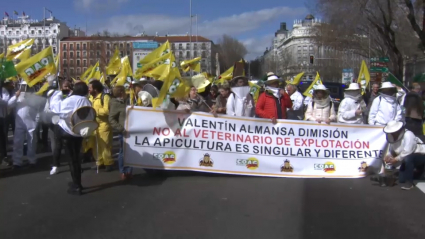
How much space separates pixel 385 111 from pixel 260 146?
2.32 m

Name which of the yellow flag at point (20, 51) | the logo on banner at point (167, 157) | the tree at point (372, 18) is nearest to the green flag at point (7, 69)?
the yellow flag at point (20, 51)

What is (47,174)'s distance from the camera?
9070mm

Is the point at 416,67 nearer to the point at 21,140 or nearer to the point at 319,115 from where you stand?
the point at 319,115

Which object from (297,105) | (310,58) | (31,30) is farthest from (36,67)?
(31,30)

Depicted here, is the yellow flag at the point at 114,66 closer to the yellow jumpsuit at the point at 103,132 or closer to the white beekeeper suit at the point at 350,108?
the yellow jumpsuit at the point at 103,132

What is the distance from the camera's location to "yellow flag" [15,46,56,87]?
8.84 metres

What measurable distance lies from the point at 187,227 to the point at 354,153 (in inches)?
156

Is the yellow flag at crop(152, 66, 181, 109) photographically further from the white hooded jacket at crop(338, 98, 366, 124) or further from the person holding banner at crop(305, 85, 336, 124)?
the white hooded jacket at crop(338, 98, 366, 124)

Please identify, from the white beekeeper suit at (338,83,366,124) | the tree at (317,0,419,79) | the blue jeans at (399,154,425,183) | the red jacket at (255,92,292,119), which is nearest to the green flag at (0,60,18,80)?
the red jacket at (255,92,292,119)

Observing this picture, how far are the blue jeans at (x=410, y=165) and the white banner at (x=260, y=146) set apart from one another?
1.90ft

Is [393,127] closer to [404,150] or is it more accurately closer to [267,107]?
[404,150]

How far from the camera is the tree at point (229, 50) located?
7860cm

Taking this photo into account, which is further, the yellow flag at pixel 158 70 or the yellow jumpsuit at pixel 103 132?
the yellow jumpsuit at pixel 103 132

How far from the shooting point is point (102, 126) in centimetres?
916
